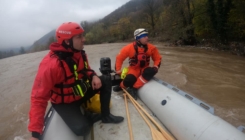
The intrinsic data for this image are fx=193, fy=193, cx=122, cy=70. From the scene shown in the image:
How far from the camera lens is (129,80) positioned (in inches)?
134

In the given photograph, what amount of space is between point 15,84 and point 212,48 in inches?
477

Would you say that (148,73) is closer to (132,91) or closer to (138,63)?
(138,63)

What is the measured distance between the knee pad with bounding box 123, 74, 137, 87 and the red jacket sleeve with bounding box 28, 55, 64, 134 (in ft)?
5.22

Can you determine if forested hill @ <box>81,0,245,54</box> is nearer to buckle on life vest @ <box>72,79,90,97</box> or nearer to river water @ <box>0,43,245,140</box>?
river water @ <box>0,43,245,140</box>

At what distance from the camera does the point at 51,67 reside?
6.24 feet

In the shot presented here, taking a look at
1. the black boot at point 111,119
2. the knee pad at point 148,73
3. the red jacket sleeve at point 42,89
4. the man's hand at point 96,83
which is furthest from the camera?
the knee pad at point 148,73

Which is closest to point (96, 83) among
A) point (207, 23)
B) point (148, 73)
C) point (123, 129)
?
point (123, 129)

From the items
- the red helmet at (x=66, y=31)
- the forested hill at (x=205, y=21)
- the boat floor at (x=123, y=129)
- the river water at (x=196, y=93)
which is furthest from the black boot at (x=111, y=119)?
the forested hill at (x=205, y=21)

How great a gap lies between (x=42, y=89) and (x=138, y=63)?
2.04 meters

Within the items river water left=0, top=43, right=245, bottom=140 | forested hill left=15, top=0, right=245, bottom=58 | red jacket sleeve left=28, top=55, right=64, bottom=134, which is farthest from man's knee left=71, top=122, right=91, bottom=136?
forested hill left=15, top=0, right=245, bottom=58

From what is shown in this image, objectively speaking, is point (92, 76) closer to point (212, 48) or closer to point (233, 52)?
point (233, 52)

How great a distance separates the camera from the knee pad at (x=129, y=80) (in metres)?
3.40

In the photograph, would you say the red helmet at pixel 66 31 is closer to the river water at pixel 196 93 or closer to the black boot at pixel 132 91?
the black boot at pixel 132 91

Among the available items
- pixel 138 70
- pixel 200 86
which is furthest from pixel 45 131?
pixel 200 86
